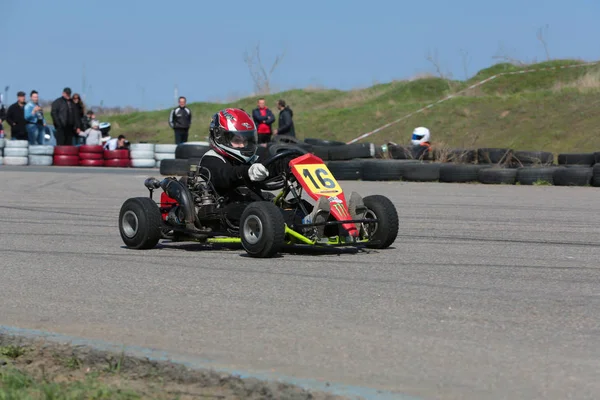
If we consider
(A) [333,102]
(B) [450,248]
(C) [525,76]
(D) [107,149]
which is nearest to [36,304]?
(B) [450,248]

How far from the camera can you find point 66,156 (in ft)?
78.0

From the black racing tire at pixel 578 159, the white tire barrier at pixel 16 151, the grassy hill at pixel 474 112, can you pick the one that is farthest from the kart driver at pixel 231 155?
the white tire barrier at pixel 16 151

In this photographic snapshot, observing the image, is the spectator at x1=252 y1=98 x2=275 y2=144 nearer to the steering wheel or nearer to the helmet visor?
the helmet visor

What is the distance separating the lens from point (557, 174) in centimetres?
1670

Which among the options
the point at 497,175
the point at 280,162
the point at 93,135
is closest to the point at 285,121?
the point at 93,135

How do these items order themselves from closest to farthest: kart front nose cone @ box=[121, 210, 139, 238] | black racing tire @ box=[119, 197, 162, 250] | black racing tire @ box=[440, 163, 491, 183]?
black racing tire @ box=[119, 197, 162, 250] < kart front nose cone @ box=[121, 210, 139, 238] < black racing tire @ box=[440, 163, 491, 183]

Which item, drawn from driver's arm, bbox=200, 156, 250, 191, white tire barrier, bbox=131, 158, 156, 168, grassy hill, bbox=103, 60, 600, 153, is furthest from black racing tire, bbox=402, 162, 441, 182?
driver's arm, bbox=200, 156, 250, 191

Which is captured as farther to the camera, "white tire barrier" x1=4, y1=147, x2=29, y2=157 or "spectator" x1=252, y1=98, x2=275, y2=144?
"white tire barrier" x1=4, y1=147, x2=29, y2=157

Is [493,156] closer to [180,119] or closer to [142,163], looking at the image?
[180,119]

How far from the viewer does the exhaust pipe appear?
824 cm

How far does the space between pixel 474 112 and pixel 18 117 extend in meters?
14.4

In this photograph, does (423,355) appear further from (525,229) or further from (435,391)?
(525,229)

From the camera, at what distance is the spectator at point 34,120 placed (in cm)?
2314

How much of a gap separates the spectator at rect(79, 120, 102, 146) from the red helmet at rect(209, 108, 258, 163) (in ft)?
53.1
